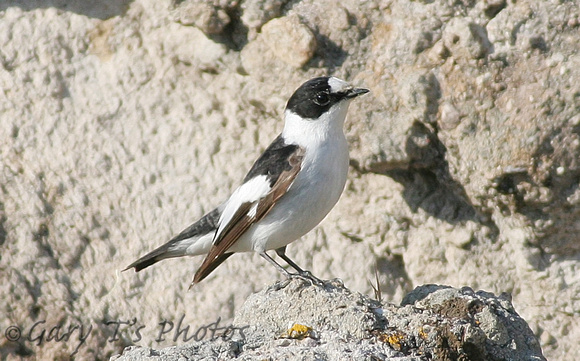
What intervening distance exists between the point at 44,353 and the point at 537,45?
409 centimetres

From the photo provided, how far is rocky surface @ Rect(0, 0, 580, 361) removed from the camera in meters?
5.69

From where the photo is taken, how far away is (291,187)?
532 centimetres

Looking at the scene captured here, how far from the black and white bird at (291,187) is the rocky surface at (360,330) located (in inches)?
24.4

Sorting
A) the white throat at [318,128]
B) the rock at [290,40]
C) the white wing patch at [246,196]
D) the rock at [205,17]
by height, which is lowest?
the white wing patch at [246,196]

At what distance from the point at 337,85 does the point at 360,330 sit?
192 cm

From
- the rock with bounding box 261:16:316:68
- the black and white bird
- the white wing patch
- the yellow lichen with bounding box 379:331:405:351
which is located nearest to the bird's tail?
the black and white bird

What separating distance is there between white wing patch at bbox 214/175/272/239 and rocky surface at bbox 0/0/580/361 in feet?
3.07

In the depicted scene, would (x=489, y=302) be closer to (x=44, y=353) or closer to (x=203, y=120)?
(x=203, y=120)

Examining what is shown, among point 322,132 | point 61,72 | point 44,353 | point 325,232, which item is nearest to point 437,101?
point 322,132

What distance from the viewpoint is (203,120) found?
6.64m

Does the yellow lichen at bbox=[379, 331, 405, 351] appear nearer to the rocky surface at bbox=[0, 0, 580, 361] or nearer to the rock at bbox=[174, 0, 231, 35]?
the rocky surface at bbox=[0, 0, 580, 361]

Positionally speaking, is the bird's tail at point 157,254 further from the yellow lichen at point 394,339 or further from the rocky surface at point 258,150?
the yellow lichen at point 394,339

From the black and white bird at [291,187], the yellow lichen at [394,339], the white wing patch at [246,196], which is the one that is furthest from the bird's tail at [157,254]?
the yellow lichen at [394,339]

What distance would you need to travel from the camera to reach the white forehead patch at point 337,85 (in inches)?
218
